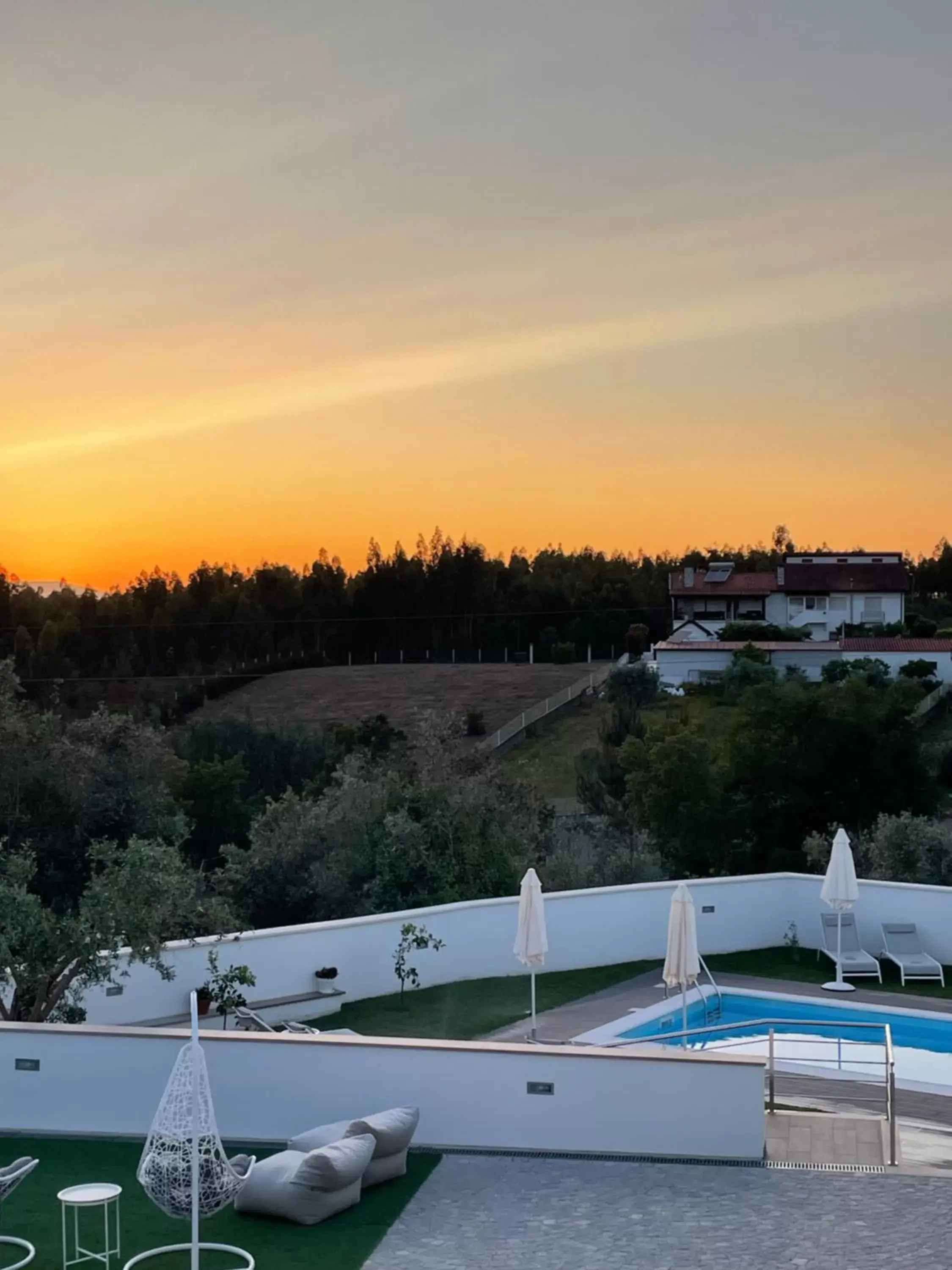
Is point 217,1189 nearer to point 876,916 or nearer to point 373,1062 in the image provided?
point 373,1062

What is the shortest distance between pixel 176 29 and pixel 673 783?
1995 cm

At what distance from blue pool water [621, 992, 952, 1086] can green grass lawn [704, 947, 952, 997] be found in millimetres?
912

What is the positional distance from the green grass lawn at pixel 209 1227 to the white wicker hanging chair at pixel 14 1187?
0.05 metres

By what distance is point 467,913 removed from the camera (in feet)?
50.4

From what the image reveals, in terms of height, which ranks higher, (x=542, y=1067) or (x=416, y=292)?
(x=416, y=292)

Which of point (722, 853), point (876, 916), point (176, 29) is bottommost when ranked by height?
point (722, 853)

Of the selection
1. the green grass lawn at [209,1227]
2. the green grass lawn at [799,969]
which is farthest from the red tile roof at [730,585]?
the green grass lawn at [209,1227]

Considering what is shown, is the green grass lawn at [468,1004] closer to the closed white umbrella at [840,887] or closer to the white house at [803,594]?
the closed white umbrella at [840,887]

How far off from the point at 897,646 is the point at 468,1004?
42.8 metres

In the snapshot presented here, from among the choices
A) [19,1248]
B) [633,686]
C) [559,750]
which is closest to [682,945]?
[19,1248]

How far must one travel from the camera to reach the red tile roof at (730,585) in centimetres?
7125

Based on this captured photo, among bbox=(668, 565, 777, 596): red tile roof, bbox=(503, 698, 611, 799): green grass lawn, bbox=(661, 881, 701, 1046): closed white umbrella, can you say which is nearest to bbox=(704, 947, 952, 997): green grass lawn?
bbox=(661, 881, 701, 1046): closed white umbrella

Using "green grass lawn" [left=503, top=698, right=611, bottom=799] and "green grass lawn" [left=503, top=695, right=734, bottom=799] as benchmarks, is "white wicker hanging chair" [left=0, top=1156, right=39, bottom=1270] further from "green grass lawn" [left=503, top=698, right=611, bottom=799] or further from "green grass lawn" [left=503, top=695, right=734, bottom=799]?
"green grass lawn" [left=503, top=698, right=611, bottom=799]

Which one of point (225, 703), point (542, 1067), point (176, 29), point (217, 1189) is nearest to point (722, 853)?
point (176, 29)
